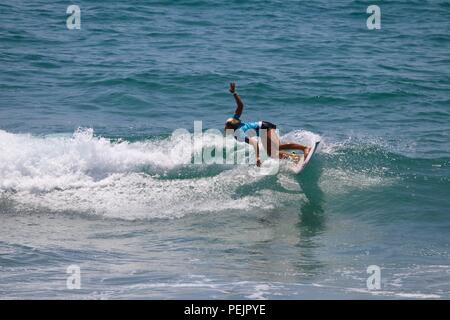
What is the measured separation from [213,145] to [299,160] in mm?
2107

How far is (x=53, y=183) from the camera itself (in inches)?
513

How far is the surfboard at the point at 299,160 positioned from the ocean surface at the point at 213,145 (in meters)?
0.24

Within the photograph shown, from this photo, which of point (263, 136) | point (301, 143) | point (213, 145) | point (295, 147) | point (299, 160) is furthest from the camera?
point (213, 145)

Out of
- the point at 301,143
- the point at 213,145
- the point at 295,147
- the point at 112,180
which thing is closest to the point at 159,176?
the point at 112,180

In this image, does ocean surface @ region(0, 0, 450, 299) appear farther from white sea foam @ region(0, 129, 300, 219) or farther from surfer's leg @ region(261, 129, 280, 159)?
surfer's leg @ region(261, 129, 280, 159)

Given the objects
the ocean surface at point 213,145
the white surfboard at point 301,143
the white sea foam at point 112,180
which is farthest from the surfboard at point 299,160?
the white sea foam at point 112,180

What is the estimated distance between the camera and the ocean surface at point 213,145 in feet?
30.2

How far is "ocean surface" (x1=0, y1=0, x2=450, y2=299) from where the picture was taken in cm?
921

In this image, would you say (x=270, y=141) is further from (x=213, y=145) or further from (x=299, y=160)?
(x=213, y=145)

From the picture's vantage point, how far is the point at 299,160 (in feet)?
43.7

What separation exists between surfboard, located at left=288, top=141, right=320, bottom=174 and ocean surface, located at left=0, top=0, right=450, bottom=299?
0.79 feet

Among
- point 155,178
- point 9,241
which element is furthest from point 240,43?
point 9,241

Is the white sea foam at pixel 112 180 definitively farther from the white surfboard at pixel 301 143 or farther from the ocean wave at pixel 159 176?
the white surfboard at pixel 301 143
